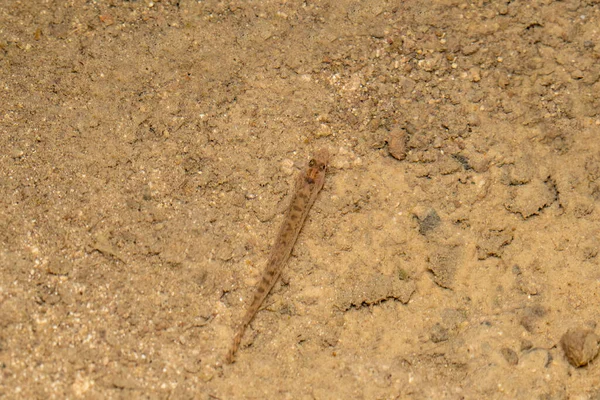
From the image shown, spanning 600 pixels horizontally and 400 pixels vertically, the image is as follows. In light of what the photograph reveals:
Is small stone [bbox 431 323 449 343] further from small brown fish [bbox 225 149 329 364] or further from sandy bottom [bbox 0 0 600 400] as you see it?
small brown fish [bbox 225 149 329 364]

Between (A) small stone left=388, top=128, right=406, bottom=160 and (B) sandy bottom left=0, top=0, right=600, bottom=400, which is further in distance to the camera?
(A) small stone left=388, top=128, right=406, bottom=160

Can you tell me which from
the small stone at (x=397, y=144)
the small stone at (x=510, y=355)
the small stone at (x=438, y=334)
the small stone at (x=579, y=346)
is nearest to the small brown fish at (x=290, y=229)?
the small stone at (x=397, y=144)

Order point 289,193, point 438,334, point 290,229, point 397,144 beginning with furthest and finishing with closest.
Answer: point 397,144 < point 289,193 < point 290,229 < point 438,334

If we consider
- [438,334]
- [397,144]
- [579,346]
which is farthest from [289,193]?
[579,346]

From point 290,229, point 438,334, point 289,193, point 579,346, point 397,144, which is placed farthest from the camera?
point 397,144

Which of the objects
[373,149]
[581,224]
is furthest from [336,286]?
[581,224]

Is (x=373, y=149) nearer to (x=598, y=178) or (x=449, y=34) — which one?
(x=449, y=34)

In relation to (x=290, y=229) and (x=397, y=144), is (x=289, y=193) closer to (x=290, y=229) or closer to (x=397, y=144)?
(x=290, y=229)

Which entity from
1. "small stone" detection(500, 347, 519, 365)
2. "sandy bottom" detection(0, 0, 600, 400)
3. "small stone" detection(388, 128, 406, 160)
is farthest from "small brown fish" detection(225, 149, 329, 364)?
"small stone" detection(500, 347, 519, 365)

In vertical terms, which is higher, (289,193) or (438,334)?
(289,193)
